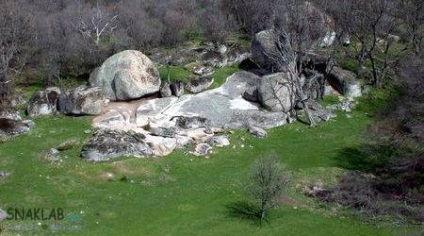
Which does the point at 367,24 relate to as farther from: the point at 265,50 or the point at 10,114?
the point at 10,114

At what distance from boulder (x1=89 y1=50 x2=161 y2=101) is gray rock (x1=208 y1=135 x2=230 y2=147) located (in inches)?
434

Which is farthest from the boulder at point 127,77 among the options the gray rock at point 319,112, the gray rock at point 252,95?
the gray rock at point 319,112

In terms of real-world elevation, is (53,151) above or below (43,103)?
below

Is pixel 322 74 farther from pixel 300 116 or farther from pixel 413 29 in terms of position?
pixel 413 29

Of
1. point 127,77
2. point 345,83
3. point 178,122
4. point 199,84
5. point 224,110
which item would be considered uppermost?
point 127,77

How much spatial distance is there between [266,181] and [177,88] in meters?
22.6

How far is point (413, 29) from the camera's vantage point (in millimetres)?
66562

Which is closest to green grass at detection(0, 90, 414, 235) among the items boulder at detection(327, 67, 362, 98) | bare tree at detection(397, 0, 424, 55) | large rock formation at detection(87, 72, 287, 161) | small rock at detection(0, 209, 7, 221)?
small rock at detection(0, 209, 7, 221)

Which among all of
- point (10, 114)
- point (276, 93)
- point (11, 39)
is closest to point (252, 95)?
point (276, 93)

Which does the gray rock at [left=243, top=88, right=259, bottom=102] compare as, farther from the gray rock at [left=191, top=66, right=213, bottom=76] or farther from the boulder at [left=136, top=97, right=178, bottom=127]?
the boulder at [left=136, top=97, right=178, bottom=127]

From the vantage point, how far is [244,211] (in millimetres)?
39938

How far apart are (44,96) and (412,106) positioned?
36.3 meters

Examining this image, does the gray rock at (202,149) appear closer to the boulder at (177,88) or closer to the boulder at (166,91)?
the boulder at (177,88)

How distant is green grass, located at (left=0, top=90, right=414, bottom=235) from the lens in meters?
37.8
